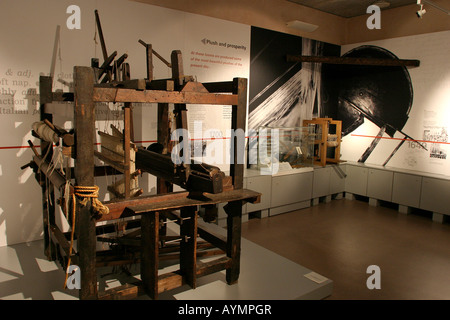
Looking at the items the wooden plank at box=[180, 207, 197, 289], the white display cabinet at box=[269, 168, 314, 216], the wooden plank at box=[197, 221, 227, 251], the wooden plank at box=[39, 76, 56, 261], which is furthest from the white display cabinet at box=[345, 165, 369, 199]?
the wooden plank at box=[39, 76, 56, 261]

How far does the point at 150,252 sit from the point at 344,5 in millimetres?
5886

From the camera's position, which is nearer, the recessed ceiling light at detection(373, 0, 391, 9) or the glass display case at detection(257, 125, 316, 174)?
the glass display case at detection(257, 125, 316, 174)

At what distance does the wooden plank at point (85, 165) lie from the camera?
2.11 m

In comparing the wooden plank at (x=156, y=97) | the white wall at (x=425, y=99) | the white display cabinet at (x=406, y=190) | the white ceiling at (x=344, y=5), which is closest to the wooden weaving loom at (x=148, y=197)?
the wooden plank at (x=156, y=97)

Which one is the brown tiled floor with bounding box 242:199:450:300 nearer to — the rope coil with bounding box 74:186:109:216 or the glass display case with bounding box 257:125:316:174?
the glass display case with bounding box 257:125:316:174

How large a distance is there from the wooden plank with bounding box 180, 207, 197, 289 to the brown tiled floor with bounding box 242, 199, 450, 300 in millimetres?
1480

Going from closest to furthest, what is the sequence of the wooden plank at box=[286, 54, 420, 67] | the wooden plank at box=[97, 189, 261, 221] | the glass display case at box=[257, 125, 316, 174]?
the wooden plank at box=[97, 189, 261, 221] → the glass display case at box=[257, 125, 316, 174] → the wooden plank at box=[286, 54, 420, 67]

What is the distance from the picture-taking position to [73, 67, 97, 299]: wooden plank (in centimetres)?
211

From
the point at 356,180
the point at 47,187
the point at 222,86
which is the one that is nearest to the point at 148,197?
the point at 222,86

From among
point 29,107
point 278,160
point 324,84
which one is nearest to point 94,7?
point 29,107

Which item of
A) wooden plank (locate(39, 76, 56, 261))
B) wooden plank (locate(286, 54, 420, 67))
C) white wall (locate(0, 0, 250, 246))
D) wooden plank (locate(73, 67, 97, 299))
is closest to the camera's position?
wooden plank (locate(73, 67, 97, 299))

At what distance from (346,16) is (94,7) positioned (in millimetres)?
5120

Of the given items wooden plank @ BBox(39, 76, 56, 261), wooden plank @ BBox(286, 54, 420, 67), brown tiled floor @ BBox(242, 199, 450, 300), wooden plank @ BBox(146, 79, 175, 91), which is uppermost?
wooden plank @ BBox(286, 54, 420, 67)

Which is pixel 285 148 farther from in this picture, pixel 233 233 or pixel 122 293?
pixel 122 293
